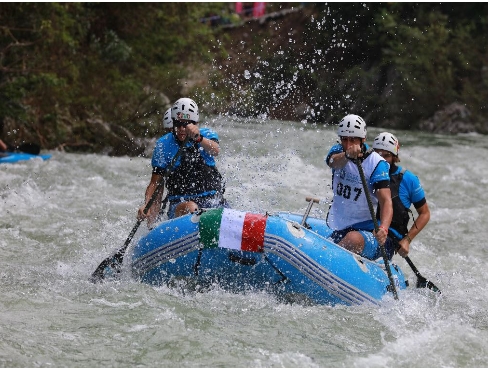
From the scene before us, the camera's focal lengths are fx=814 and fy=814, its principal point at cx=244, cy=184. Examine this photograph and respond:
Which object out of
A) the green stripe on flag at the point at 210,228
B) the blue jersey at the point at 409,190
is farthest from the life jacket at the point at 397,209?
the green stripe on flag at the point at 210,228

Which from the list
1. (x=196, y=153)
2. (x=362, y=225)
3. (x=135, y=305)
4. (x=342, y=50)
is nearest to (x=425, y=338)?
(x=362, y=225)

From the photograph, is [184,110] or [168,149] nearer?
[184,110]

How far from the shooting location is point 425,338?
570 centimetres

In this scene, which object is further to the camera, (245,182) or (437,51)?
(437,51)

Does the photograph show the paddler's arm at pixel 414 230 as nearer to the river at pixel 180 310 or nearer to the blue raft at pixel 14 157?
the river at pixel 180 310

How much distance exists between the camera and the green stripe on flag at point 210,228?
20.7 ft

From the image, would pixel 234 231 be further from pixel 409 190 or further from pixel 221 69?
pixel 221 69

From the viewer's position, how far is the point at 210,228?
6.34 m

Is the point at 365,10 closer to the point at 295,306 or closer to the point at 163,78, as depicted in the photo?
the point at 163,78

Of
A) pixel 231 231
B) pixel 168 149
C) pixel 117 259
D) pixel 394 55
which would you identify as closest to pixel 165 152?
pixel 168 149

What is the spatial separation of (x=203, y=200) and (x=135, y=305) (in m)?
1.55

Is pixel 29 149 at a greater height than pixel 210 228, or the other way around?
pixel 210 228

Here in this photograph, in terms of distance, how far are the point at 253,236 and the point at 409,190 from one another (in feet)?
5.79

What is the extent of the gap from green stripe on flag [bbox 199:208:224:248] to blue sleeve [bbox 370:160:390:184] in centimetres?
134
